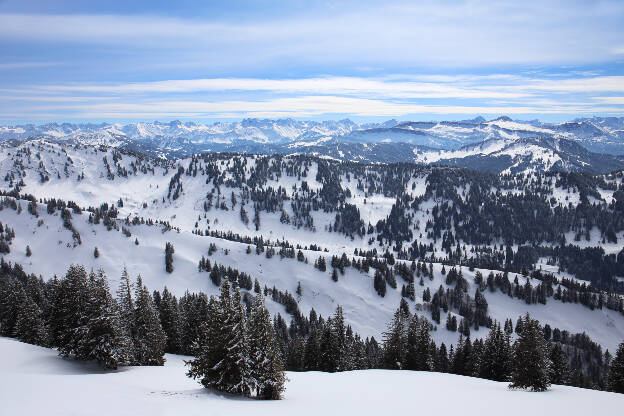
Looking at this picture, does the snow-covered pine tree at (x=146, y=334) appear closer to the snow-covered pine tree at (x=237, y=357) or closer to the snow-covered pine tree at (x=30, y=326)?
the snow-covered pine tree at (x=30, y=326)

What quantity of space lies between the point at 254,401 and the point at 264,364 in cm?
330

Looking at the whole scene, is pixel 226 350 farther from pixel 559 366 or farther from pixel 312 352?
pixel 559 366

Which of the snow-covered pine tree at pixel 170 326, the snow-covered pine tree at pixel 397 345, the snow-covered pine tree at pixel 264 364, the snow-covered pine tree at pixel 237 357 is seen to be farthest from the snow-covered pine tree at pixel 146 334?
the snow-covered pine tree at pixel 397 345

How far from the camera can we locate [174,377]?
41.5 m

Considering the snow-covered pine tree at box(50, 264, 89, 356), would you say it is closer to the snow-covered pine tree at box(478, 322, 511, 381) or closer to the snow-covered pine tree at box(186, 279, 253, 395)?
the snow-covered pine tree at box(186, 279, 253, 395)

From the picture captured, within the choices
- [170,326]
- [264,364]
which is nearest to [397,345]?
[264,364]

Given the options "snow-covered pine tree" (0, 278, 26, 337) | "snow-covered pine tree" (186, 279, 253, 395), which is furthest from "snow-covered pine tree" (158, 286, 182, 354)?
"snow-covered pine tree" (186, 279, 253, 395)

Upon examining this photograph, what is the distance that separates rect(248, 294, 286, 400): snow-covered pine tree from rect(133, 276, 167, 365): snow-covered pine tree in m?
26.3

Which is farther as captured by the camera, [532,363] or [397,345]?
[397,345]

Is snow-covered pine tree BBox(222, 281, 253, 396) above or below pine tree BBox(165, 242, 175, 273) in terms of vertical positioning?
above

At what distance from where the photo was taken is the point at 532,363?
40.1m

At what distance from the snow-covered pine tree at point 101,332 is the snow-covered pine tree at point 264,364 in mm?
20786

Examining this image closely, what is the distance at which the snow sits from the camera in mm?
23703

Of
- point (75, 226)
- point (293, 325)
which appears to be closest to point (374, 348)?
point (293, 325)
